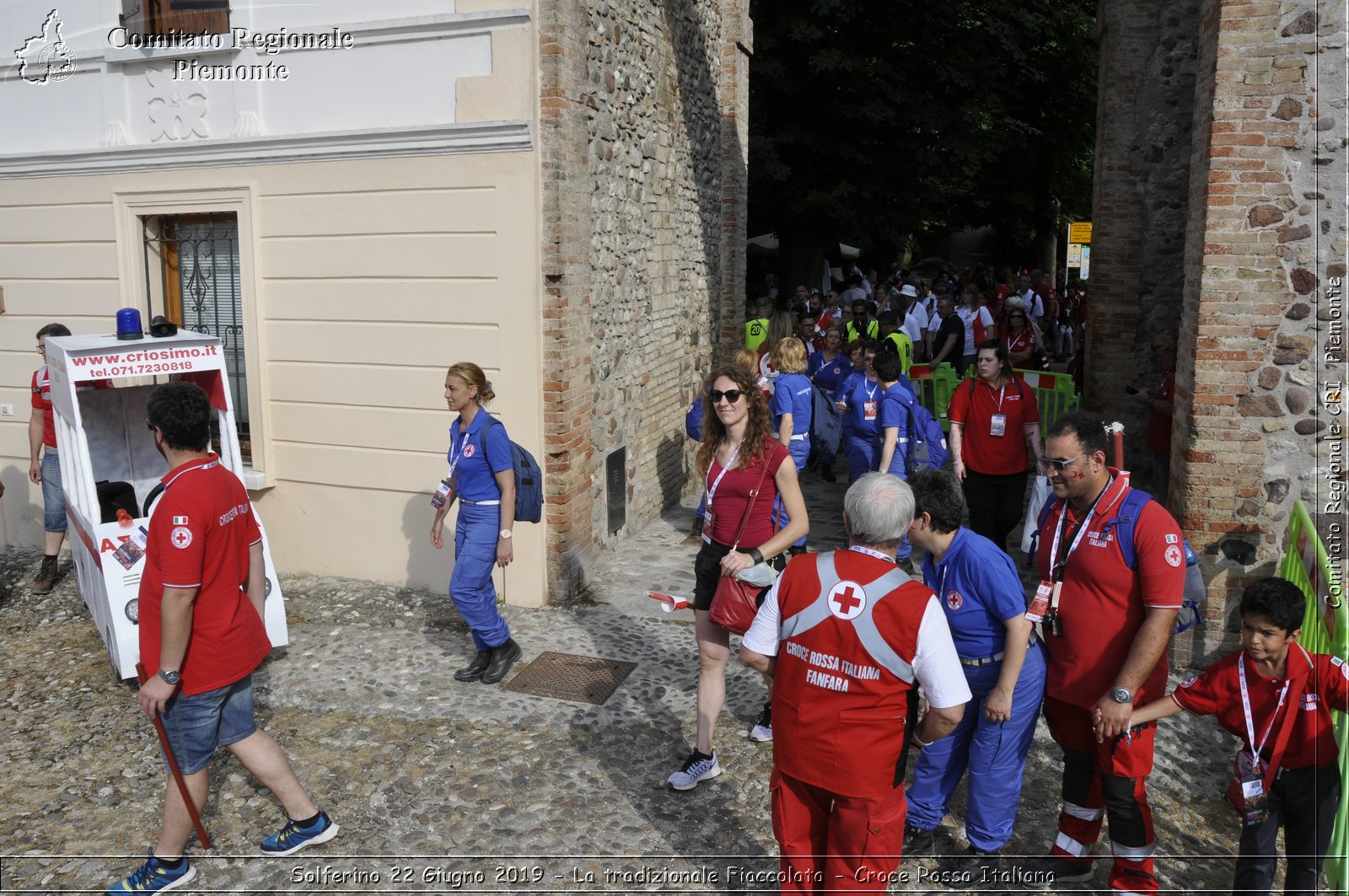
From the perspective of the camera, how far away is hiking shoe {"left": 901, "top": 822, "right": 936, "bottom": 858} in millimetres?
4184

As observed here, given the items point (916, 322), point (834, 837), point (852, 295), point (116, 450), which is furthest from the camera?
point (852, 295)

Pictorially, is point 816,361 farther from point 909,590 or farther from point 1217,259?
point 909,590

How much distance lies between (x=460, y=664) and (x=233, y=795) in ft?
5.57

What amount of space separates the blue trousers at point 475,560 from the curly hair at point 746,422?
64.2 inches

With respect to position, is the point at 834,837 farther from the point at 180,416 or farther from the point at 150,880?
the point at 180,416

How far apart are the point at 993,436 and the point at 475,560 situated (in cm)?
343

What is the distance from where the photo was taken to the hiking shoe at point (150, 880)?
3.97 meters

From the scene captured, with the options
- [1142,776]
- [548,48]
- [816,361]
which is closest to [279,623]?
[548,48]

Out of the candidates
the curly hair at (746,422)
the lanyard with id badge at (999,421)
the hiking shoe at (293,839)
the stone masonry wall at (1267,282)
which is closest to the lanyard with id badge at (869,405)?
the lanyard with id badge at (999,421)

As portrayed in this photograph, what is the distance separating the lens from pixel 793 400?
26.0ft

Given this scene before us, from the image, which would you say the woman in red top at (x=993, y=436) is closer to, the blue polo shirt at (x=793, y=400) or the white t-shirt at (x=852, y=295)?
the blue polo shirt at (x=793, y=400)

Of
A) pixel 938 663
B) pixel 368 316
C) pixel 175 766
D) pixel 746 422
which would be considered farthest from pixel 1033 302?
pixel 175 766

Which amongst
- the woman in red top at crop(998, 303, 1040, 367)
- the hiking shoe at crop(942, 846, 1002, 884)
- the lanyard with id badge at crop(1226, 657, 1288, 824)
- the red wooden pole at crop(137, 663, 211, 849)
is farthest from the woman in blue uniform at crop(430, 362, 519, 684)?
the woman in red top at crop(998, 303, 1040, 367)

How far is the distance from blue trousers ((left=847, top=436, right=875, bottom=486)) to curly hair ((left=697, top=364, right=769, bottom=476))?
129 inches
